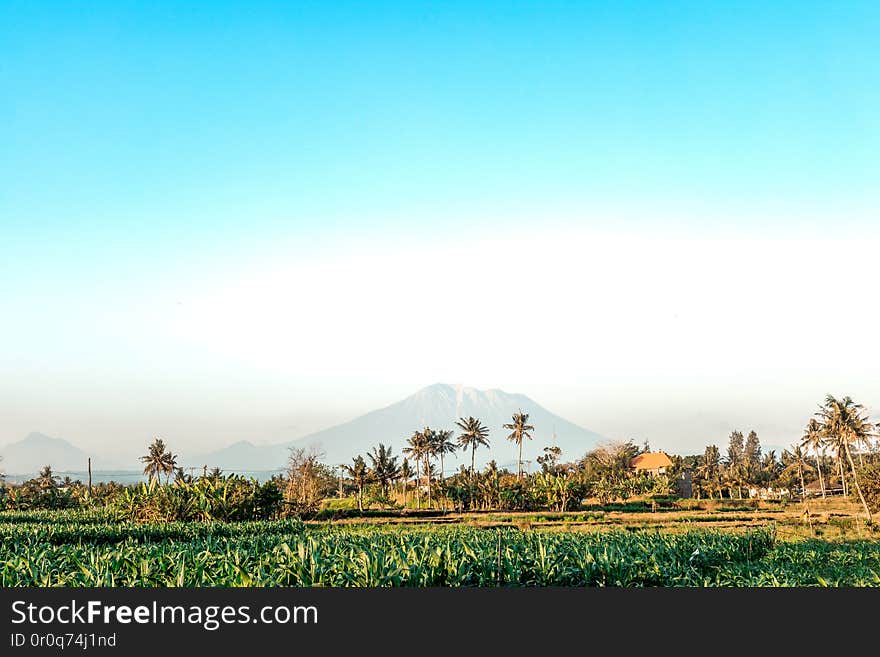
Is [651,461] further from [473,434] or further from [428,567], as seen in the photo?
[428,567]

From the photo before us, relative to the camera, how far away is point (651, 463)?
9919 centimetres

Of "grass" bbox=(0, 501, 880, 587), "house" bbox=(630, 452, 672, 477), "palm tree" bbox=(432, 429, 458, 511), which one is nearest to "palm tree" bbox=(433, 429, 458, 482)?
"palm tree" bbox=(432, 429, 458, 511)

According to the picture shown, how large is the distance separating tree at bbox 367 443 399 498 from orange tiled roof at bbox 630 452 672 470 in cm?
4227

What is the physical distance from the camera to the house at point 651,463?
9544cm

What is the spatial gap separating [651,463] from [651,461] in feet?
2.19

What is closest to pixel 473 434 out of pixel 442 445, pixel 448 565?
pixel 442 445

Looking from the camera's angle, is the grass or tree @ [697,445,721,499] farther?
tree @ [697,445,721,499]

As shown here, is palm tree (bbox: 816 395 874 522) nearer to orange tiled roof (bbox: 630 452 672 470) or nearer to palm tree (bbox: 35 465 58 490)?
orange tiled roof (bbox: 630 452 672 470)

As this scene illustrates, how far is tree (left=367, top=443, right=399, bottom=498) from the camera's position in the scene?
64375mm

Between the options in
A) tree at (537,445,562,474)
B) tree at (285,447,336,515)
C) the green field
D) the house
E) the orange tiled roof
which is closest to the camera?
the green field

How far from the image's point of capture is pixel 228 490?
129 feet

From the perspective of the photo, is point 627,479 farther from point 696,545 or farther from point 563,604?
point 563,604

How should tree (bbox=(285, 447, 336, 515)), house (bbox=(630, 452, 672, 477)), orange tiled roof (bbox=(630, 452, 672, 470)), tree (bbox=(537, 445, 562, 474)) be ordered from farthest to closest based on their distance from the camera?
orange tiled roof (bbox=(630, 452, 672, 470))
house (bbox=(630, 452, 672, 477))
tree (bbox=(537, 445, 562, 474))
tree (bbox=(285, 447, 336, 515))

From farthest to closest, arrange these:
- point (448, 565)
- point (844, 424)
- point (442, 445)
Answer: point (442, 445), point (844, 424), point (448, 565)
